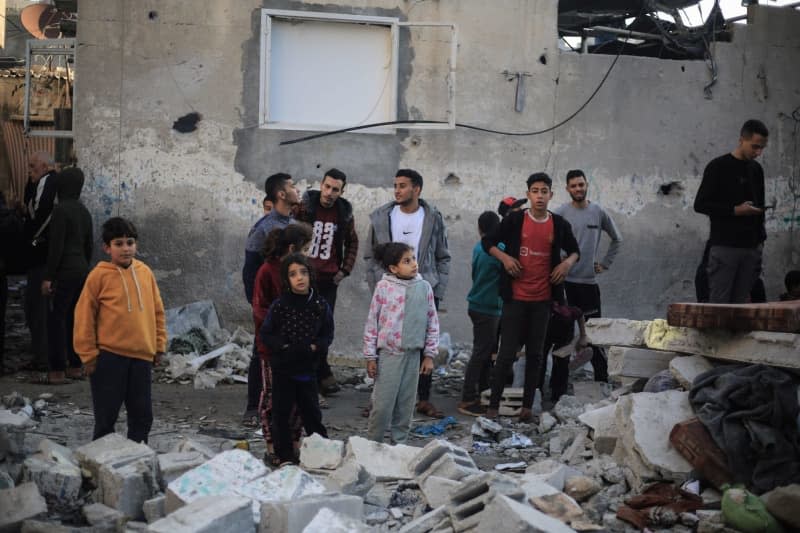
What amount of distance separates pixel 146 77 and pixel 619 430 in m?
6.54

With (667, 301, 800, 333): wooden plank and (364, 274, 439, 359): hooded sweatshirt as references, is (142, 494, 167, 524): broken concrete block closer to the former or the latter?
(364, 274, 439, 359): hooded sweatshirt

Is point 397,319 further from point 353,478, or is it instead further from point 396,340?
point 353,478

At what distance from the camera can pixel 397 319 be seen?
6453 mm

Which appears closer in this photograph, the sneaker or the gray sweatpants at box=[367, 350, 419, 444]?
the gray sweatpants at box=[367, 350, 419, 444]

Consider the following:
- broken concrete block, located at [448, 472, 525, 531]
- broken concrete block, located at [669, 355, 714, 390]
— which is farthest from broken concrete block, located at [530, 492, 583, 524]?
broken concrete block, located at [669, 355, 714, 390]

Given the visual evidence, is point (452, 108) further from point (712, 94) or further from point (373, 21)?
point (712, 94)

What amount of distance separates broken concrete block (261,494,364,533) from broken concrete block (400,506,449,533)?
270 mm

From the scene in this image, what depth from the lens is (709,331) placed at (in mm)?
6480

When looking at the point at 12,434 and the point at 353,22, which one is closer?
the point at 12,434

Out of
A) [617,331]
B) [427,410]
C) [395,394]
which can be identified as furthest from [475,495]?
[427,410]

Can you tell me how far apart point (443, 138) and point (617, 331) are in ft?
13.4

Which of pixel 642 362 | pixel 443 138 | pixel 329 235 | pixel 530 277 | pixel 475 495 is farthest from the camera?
pixel 443 138

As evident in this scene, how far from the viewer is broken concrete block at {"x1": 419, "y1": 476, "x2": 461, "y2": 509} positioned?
520 centimetres

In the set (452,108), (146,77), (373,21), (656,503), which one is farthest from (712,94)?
(656,503)
